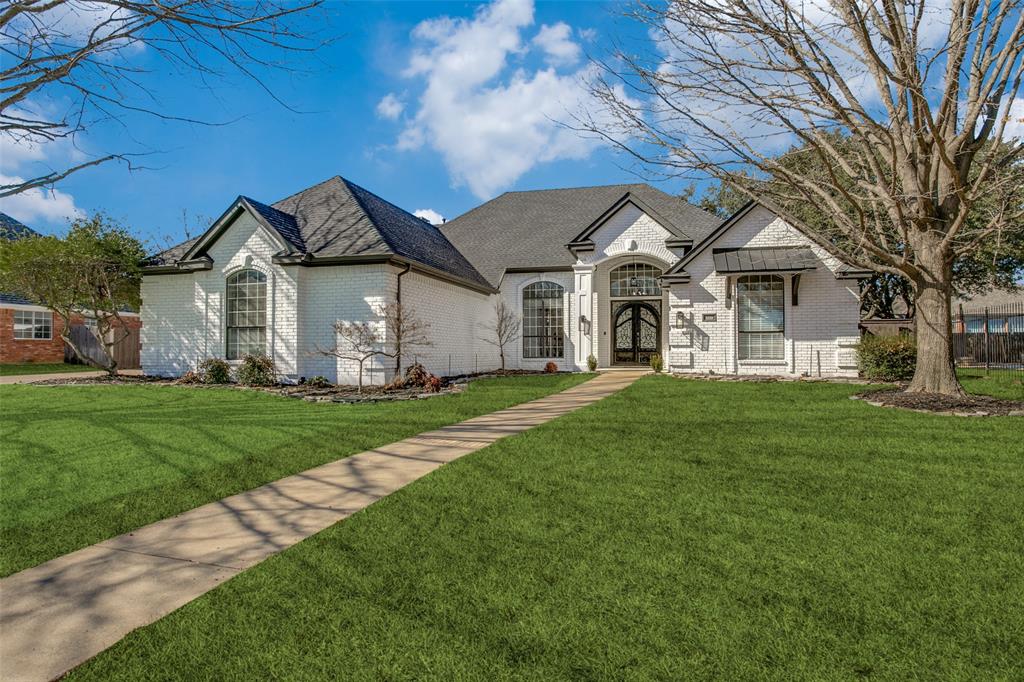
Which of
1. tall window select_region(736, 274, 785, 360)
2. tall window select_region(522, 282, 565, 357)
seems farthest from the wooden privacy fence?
tall window select_region(736, 274, 785, 360)

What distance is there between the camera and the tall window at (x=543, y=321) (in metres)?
20.2

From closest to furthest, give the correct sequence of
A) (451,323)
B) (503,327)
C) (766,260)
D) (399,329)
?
1. (399,329)
2. (766,260)
3. (451,323)
4. (503,327)

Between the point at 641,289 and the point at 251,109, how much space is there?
1667 centimetres

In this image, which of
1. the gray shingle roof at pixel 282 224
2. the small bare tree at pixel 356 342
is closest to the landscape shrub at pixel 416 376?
the small bare tree at pixel 356 342

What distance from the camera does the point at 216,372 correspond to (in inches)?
570

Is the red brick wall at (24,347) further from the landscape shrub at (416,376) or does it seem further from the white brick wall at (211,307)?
the landscape shrub at (416,376)

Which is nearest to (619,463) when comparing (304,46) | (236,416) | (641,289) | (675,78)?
(304,46)

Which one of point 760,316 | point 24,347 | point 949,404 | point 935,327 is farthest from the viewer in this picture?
point 24,347

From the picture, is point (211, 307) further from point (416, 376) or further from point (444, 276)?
point (444, 276)

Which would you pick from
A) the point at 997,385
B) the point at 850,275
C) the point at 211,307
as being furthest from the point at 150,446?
the point at 850,275

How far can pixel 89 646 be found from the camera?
2.51 meters

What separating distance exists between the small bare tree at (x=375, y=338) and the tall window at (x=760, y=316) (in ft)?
31.9

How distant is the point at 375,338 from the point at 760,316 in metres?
11.2

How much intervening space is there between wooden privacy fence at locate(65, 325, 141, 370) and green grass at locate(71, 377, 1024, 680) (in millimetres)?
24687
